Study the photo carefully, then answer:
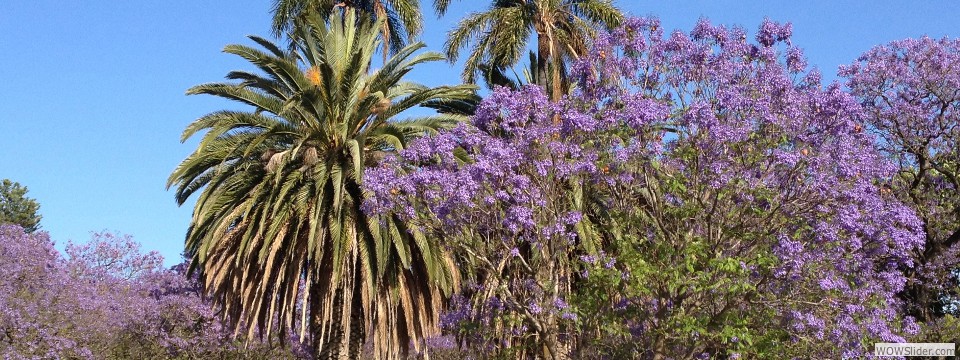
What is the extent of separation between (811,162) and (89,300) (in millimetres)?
20834

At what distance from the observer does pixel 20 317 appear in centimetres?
2384

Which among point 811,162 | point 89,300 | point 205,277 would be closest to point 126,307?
point 89,300

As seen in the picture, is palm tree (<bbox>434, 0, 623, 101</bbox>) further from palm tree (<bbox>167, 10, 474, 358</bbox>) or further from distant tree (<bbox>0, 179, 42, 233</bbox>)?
distant tree (<bbox>0, 179, 42, 233</bbox>)

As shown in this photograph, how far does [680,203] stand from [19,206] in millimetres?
62658

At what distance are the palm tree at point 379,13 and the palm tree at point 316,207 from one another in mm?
4912

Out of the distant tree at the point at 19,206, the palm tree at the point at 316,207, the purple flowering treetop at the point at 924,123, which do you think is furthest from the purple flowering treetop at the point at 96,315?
the distant tree at the point at 19,206

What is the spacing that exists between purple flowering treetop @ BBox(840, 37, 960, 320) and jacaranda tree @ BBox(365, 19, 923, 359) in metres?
4.48

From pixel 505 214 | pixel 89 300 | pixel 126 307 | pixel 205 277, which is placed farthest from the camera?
pixel 126 307

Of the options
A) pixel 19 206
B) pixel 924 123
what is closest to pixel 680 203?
pixel 924 123

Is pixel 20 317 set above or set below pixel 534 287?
above

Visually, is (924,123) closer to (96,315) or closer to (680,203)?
(680,203)

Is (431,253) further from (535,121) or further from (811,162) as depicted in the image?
(811,162)

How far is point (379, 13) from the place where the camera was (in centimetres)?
2816

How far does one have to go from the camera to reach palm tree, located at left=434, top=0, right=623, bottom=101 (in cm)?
2481
